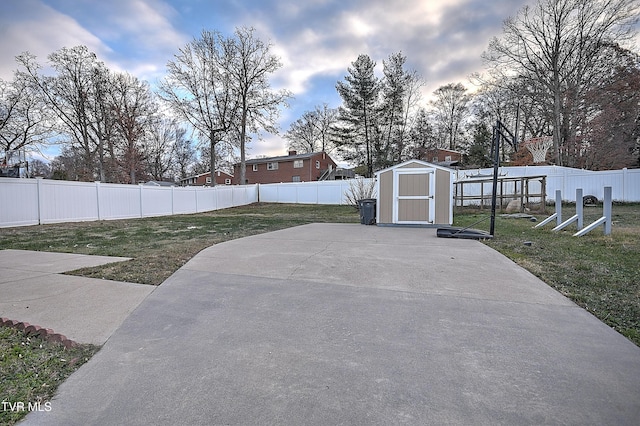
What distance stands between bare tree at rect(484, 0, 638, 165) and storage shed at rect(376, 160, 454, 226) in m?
16.2

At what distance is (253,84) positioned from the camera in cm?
2612

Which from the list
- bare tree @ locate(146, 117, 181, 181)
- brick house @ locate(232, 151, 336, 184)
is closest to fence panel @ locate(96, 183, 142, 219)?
brick house @ locate(232, 151, 336, 184)

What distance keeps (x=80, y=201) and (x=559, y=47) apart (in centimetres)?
2851

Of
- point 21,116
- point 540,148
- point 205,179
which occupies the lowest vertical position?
point 540,148

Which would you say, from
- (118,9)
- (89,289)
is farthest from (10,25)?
(89,289)

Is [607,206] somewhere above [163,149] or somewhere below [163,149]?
below

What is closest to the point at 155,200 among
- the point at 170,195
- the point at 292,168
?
the point at 170,195

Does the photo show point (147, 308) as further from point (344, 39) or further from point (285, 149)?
point (285, 149)

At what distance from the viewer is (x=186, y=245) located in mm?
7207

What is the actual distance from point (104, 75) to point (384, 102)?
76.9 ft

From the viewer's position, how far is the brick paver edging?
260 cm

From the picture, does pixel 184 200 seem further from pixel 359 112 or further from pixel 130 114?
pixel 359 112

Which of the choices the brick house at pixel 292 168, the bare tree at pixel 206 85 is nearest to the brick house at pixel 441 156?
the brick house at pixel 292 168
